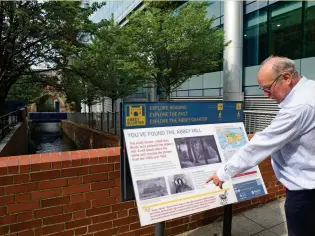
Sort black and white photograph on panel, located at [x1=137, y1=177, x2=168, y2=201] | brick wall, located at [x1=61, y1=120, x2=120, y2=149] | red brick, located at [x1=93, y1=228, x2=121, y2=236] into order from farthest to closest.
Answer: brick wall, located at [x1=61, y1=120, x2=120, y2=149] → red brick, located at [x1=93, y1=228, x2=121, y2=236] → black and white photograph on panel, located at [x1=137, y1=177, x2=168, y2=201]

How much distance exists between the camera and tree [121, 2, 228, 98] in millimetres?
11375

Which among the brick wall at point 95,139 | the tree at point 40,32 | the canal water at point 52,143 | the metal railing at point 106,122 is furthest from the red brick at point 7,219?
the canal water at point 52,143

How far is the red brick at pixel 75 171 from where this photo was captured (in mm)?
2521

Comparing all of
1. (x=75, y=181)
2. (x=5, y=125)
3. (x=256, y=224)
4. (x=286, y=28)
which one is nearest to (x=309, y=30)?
(x=286, y=28)

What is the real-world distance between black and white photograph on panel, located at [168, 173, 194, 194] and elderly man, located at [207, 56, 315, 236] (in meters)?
0.41

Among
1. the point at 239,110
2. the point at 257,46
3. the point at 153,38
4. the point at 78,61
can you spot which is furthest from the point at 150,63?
the point at 239,110

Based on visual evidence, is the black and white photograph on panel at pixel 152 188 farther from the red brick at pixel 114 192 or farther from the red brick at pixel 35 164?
the red brick at pixel 35 164

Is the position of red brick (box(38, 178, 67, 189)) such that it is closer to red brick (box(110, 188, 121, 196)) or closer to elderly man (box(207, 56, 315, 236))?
red brick (box(110, 188, 121, 196))

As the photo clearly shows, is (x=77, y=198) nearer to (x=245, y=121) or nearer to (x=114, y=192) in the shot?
(x=114, y=192)

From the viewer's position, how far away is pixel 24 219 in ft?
7.86

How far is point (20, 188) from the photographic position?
7.73 ft

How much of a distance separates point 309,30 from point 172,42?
20.9ft

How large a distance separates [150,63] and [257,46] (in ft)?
20.8

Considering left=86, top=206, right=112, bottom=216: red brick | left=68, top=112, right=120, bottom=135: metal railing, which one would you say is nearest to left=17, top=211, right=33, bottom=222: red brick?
left=86, top=206, right=112, bottom=216: red brick
